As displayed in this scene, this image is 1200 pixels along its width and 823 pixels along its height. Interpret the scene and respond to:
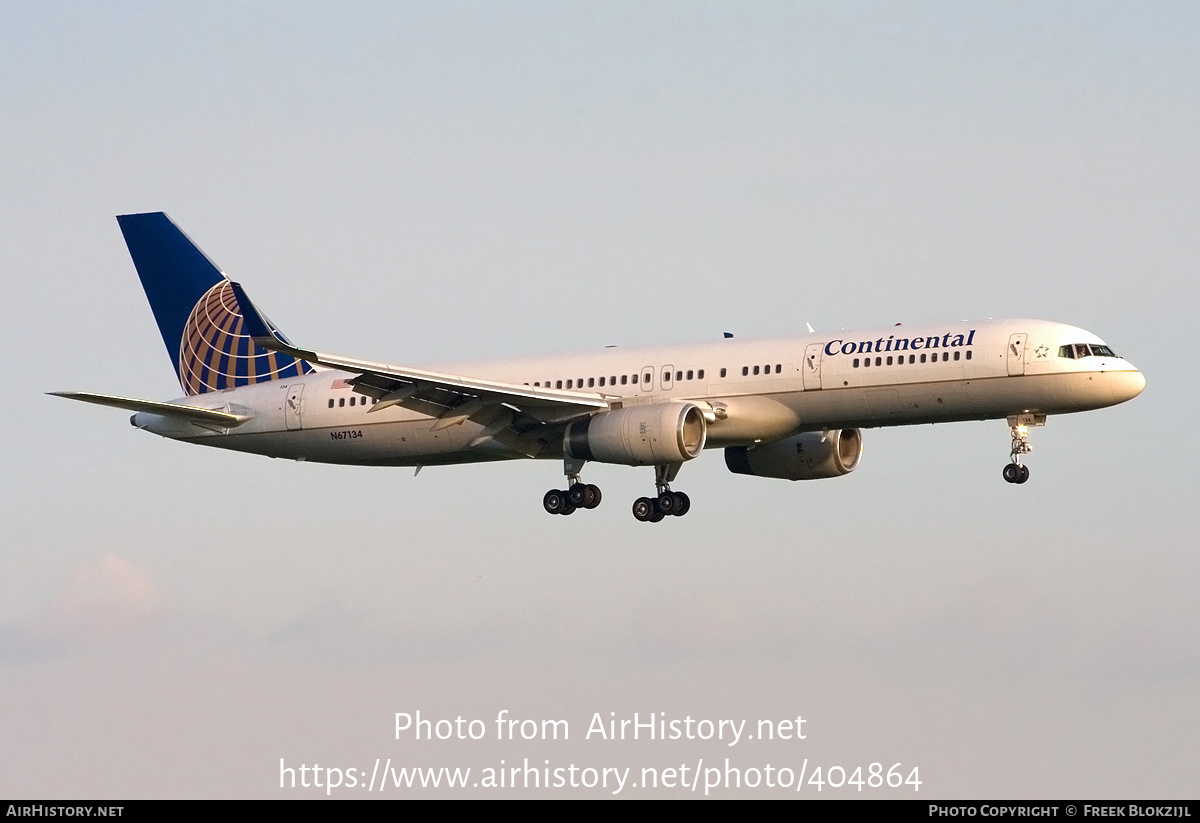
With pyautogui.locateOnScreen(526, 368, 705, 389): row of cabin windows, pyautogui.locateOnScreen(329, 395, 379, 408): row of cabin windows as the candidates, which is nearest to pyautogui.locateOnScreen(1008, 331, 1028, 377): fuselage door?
pyautogui.locateOnScreen(526, 368, 705, 389): row of cabin windows

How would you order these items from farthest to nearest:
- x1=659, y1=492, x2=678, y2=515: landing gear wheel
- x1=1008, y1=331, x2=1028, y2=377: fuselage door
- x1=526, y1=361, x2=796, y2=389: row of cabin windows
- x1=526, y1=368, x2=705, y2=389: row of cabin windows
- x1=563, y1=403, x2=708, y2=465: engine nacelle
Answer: x1=659, y1=492, x2=678, y2=515: landing gear wheel, x1=526, y1=368, x2=705, y2=389: row of cabin windows, x1=526, y1=361, x2=796, y2=389: row of cabin windows, x1=563, y1=403, x2=708, y2=465: engine nacelle, x1=1008, y1=331, x2=1028, y2=377: fuselage door

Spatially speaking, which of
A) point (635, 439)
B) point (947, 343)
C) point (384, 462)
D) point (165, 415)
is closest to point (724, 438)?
point (635, 439)

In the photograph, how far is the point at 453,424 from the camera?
60188 millimetres

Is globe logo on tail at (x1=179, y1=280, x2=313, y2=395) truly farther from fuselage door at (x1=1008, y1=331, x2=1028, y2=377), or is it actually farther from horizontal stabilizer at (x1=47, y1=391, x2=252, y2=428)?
fuselage door at (x1=1008, y1=331, x2=1028, y2=377)

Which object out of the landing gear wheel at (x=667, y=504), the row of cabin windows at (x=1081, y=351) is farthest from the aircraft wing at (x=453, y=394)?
the row of cabin windows at (x=1081, y=351)

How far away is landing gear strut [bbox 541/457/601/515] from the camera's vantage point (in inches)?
2355

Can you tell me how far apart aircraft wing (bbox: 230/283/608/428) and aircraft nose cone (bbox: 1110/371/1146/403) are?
1429cm

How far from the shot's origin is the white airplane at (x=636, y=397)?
5416 cm

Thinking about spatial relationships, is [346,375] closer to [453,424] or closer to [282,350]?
[453,424]

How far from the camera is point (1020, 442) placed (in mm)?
55594

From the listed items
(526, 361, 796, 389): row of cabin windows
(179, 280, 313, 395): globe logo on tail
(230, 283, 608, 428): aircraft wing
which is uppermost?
(179, 280, 313, 395): globe logo on tail

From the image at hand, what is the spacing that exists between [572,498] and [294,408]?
997cm

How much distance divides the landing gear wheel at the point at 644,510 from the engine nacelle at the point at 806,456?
344cm

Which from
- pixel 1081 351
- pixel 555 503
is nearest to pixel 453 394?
pixel 555 503
